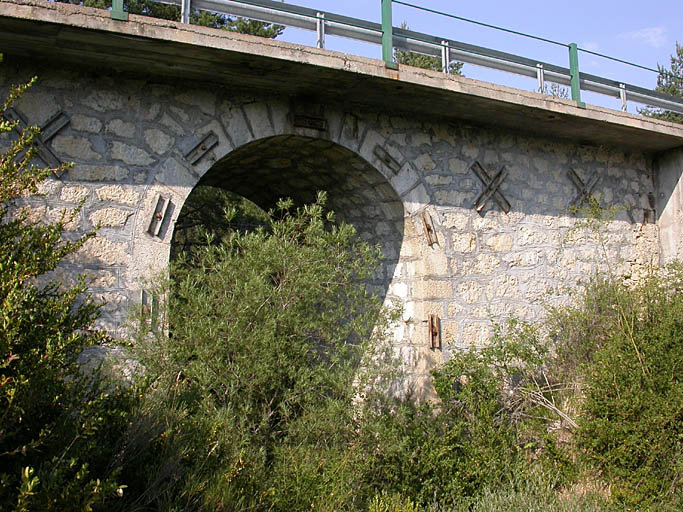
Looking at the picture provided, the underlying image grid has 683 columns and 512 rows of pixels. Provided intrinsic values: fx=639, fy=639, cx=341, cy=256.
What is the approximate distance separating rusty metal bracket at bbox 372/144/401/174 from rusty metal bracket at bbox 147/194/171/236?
6.46 ft

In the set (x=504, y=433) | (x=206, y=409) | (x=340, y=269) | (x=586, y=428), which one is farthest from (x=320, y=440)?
(x=586, y=428)

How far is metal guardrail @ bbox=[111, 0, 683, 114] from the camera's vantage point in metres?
4.94

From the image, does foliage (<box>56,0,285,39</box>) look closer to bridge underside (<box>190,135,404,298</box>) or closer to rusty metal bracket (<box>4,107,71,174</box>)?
bridge underside (<box>190,135,404,298</box>)

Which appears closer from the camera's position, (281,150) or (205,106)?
(205,106)

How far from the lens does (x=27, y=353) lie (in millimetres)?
2580

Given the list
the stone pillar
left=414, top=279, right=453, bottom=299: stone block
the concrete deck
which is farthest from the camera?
the stone pillar

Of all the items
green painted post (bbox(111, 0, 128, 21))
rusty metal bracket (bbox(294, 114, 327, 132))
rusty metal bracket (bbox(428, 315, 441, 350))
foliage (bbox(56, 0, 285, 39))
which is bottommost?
rusty metal bracket (bbox(428, 315, 441, 350))

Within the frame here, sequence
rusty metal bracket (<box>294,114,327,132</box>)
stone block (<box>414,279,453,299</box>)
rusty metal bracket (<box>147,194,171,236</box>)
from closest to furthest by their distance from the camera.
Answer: rusty metal bracket (<box>147,194,171,236</box>), rusty metal bracket (<box>294,114,327,132</box>), stone block (<box>414,279,453,299</box>)

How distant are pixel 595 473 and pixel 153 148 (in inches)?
165

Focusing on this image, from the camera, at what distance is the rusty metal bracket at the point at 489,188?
6336 millimetres

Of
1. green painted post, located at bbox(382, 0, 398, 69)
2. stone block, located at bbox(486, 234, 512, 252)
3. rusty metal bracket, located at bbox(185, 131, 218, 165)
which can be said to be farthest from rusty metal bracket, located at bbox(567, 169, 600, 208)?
rusty metal bracket, located at bbox(185, 131, 218, 165)

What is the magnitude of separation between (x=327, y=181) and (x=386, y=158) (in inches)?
32.4

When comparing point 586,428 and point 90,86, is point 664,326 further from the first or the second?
point 90,86

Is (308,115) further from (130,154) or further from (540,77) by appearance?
(540,77)
